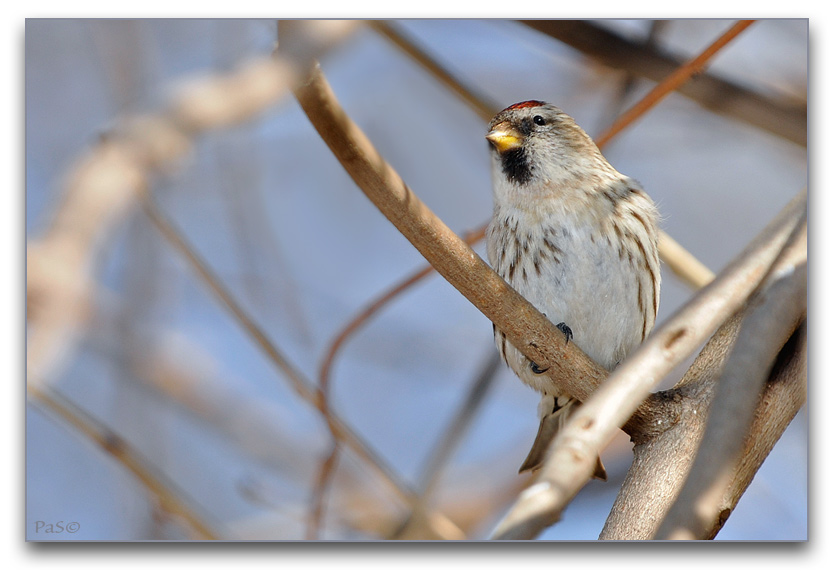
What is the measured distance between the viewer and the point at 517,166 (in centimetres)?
189

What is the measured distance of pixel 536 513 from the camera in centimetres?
100

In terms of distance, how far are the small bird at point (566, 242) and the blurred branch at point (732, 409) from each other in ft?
1.38

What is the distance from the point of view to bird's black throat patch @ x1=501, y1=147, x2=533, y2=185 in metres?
1.88

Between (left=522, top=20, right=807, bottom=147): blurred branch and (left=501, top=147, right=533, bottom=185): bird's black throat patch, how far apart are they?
0.29 m

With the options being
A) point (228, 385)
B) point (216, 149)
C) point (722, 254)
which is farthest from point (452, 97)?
point (228, 385)

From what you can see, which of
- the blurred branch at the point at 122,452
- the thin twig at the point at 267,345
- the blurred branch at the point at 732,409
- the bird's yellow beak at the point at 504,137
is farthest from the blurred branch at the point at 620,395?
the blurred branch at the point at 122,452

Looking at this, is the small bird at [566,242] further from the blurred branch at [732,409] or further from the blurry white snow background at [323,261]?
the blurred branch at [732,409]

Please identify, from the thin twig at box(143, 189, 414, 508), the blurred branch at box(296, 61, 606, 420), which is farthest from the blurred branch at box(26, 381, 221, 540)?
the blurred branch at box(296, 61, 606, 420)

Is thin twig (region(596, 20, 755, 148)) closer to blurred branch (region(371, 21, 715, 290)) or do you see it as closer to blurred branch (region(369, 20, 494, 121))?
blurred branch (region(371, 21, 715, 290))

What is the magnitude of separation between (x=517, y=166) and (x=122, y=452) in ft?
3.52

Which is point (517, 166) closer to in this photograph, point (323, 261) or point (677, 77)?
point (677, 77)

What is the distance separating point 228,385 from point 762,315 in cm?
116

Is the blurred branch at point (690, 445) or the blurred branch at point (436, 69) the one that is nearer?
the blurred branch at point (690, 445)

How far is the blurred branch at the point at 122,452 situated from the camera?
1.74m
